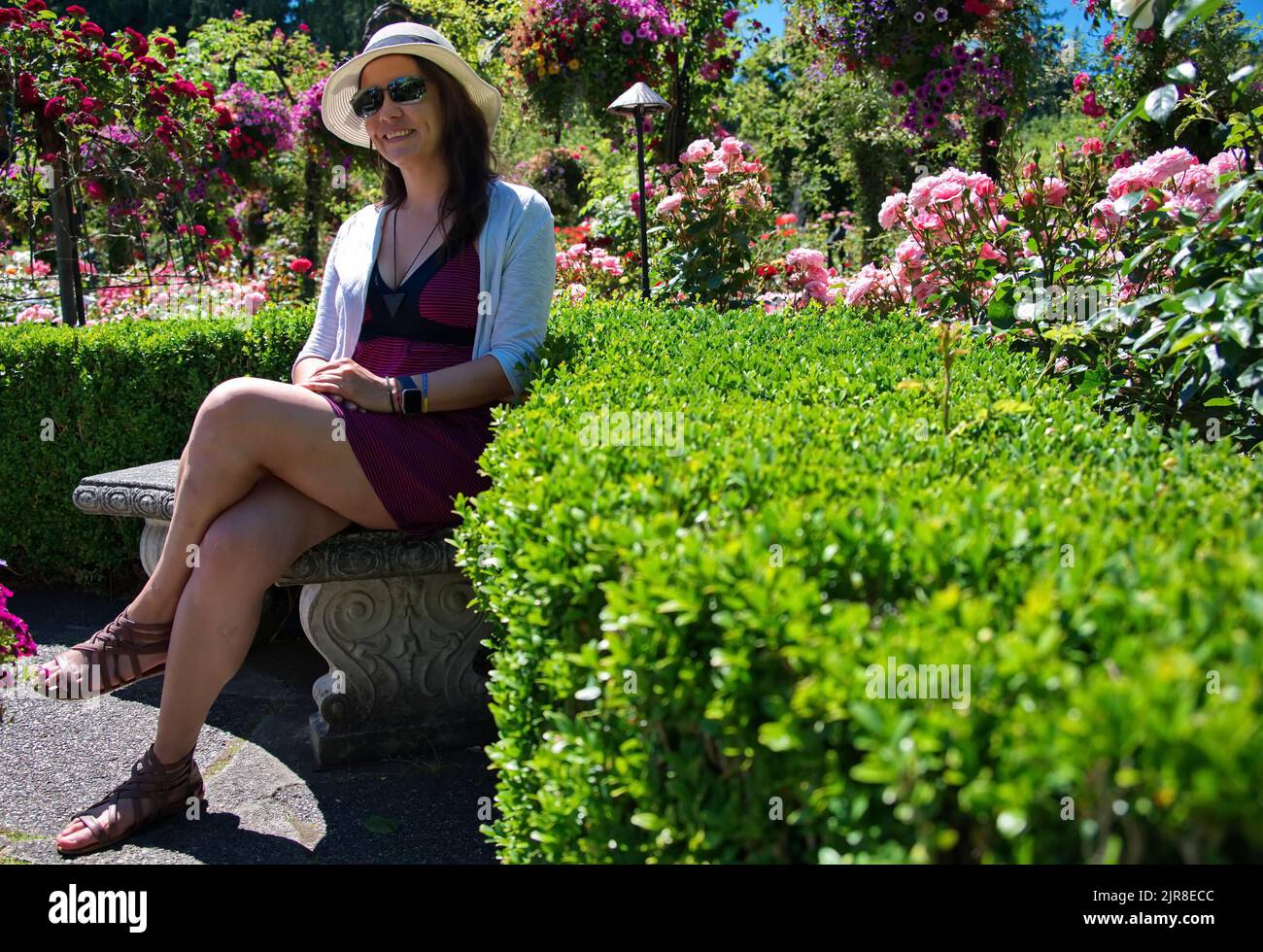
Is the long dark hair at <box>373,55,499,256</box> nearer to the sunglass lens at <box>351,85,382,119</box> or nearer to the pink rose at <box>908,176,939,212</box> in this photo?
the sunglass lens at <box>351,85,382,119</box>

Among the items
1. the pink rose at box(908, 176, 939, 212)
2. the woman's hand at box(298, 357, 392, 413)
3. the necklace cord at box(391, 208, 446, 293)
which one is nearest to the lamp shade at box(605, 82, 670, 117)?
the pink rose at box(908, 176, 939, 212)

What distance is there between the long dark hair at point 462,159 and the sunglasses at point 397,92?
5cm

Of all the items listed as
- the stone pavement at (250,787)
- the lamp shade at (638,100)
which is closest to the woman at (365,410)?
the stone pavement at (250,787)

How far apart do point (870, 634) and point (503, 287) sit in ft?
7.05

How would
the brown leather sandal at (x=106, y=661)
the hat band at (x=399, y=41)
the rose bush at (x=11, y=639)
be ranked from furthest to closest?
1. the hat band at (x=399, y=41)
2. the brown leather sandal at (x=106, y=661)
3. the rose bush at (x=11, y=639)

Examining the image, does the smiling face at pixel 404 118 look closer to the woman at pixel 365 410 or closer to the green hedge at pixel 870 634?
the woman at pixel 365 410

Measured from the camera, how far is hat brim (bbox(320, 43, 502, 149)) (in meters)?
3.20

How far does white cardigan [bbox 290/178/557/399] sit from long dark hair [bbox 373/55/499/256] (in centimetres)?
4

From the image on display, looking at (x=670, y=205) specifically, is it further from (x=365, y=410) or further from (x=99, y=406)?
(x=365, y=410)

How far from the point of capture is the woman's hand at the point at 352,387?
2.76 meters

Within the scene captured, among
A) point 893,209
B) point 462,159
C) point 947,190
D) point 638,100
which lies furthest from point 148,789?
point 638,100

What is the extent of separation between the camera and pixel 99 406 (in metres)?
4.36
